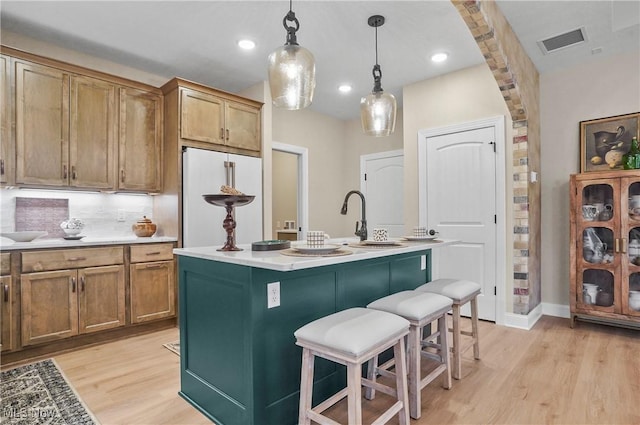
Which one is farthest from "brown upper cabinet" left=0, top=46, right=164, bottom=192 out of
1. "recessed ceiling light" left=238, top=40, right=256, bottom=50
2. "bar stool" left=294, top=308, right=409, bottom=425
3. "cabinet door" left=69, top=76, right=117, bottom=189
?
"bar stool" left=294, top=308, right=409, bottom=425

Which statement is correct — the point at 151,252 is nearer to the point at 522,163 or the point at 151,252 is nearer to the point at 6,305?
the point at 6,305

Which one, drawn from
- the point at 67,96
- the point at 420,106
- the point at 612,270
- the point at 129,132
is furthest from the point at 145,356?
the point at 612,270

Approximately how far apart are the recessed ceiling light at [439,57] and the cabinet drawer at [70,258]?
3477 mm

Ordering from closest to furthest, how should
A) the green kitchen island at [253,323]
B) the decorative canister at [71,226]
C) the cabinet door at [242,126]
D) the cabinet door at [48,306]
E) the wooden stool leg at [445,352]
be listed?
1. the green kitchen island at [253,323]
2. the wooden stool leg at [445,352]
3. the cabinet door at [48,306]
4. the decorative canister at [71,226]
5. the cabinet door at [242,126]

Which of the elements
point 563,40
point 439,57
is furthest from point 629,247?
point 439,57

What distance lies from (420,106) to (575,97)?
5.16 feet

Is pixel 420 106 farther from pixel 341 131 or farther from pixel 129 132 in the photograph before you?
pixel 129 132

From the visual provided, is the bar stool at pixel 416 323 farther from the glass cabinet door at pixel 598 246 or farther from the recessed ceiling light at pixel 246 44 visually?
the recessed ceiling light at pixel 246 44

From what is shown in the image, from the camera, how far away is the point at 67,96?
122 inches

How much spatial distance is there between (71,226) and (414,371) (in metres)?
3.10

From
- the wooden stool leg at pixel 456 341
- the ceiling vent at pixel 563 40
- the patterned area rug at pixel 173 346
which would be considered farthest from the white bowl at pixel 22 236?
the ceiling vent at pixel 563 40

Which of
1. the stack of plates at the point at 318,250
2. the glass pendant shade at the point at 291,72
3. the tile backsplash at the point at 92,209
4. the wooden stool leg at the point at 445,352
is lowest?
the wooden stool leg at the point at 445,352

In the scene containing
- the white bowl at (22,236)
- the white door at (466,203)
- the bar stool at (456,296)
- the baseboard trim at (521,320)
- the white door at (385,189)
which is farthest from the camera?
the white door at (385,189)

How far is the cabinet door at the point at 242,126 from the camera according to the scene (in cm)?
389
